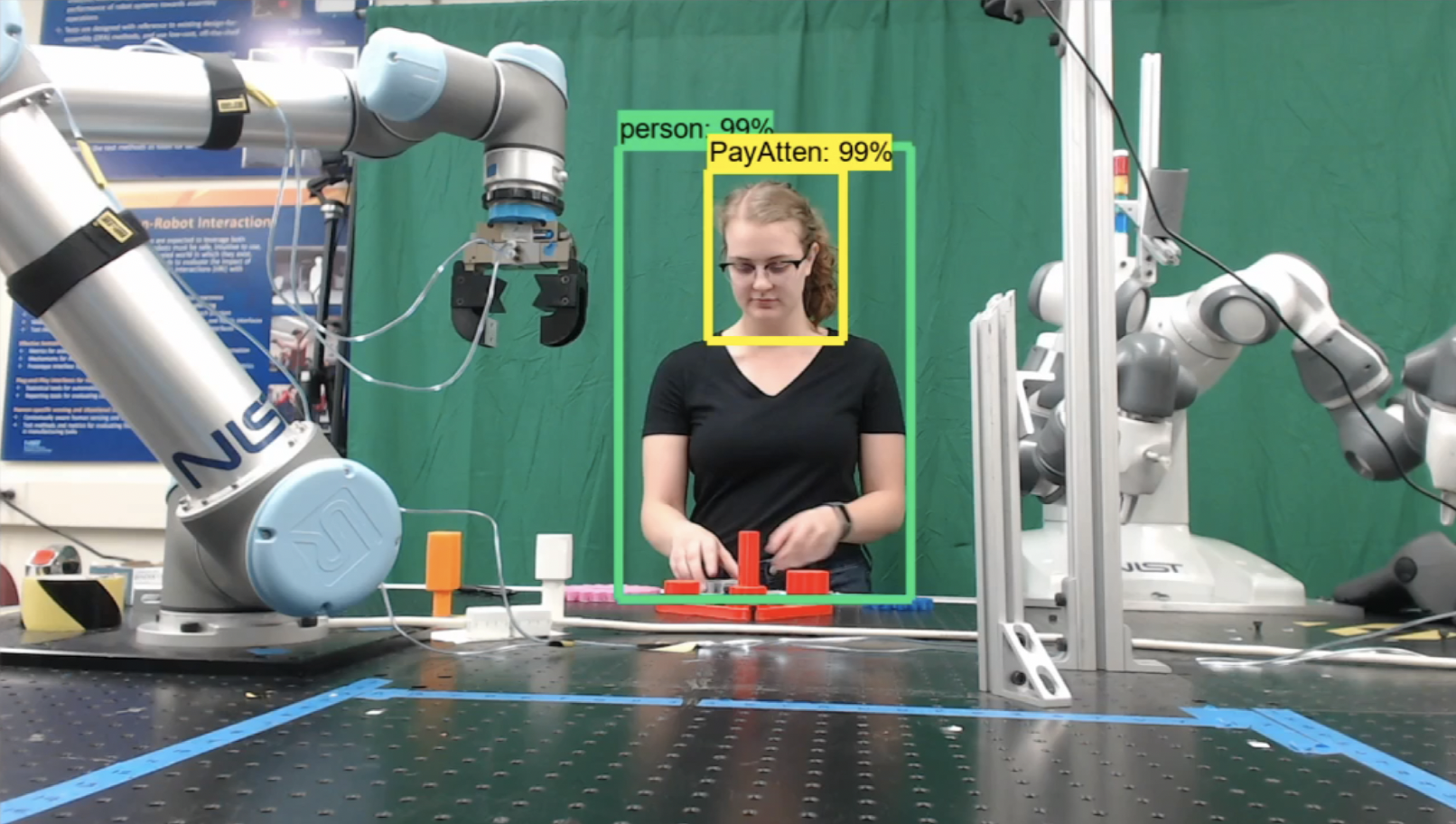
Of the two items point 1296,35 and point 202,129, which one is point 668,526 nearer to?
point 202,129

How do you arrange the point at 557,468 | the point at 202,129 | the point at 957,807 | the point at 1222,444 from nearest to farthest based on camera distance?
the point at 957,807 → the point at 202,129 → the point at 1222,444 → the point at 557,468

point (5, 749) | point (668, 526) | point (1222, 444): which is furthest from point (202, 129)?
point (1222, 444)

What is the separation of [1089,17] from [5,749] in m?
0.98

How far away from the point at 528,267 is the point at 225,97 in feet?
0.91

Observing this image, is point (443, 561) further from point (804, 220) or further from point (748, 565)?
point (804, 220)

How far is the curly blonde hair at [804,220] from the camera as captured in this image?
4.78 ft

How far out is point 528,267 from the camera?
85 centimetres

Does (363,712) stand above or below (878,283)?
below

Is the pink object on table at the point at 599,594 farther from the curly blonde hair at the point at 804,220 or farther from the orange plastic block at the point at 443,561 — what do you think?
the curly blonde hair at the point at 804,220

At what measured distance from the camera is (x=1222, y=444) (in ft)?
6.53

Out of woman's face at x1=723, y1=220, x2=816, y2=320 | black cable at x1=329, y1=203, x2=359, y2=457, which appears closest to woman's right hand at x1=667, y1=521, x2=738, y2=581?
woman's face at x1=723, y1=220, x2=816, y2=320

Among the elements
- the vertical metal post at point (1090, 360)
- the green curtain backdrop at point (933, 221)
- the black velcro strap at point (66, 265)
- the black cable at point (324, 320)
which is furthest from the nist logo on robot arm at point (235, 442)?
the green curtain backdrop at point (933, 221)

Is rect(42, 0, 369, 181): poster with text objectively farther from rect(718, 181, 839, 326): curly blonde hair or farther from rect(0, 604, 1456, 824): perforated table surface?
rect(0, 604, 1456, 824): perforated table surface

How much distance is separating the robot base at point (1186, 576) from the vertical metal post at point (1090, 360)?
49 centimetres
